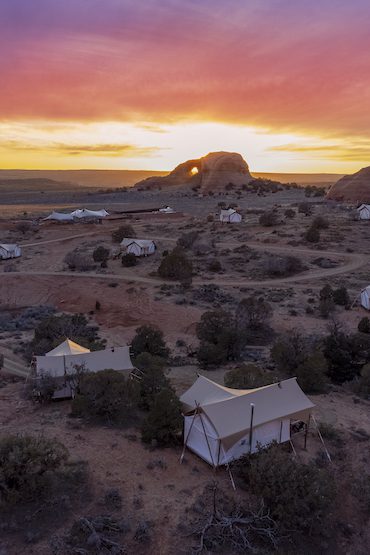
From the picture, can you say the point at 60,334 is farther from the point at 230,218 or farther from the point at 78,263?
the point at 230,218

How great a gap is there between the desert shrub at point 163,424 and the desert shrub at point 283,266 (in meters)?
25.2

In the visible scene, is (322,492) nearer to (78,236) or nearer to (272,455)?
(272,455)

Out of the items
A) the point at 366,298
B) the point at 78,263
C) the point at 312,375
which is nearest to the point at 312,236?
the point at 366,298

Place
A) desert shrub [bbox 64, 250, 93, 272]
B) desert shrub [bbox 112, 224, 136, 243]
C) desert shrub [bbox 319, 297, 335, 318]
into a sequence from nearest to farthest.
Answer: desert shrub [bbox 319, 297, 335, 318], desert shrub [bbox 64, 250, 93, 272], desert shrub [bbox 112, 224, 136, 243]

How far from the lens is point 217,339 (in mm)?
22406

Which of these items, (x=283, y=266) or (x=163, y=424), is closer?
(x=163, y=424)

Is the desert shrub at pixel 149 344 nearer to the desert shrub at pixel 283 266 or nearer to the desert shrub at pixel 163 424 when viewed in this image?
the desert shrub at pixel 163 424

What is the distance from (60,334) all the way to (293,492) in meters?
15.4

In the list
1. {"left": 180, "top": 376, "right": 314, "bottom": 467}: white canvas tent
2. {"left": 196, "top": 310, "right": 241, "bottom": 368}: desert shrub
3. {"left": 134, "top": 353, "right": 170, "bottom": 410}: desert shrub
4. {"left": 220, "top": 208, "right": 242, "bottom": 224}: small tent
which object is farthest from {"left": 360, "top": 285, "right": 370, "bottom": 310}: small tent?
{"left": 220, "top": 208, "right": 242, "bottom": 224}: small tent

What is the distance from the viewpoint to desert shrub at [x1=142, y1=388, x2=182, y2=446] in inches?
529

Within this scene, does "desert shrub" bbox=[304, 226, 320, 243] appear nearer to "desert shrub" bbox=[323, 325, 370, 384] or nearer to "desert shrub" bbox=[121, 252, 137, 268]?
"desert shrub" bbox=[121, 252, 137, 268]

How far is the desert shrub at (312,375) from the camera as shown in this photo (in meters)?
18.0

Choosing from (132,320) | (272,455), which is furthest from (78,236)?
(272,455)

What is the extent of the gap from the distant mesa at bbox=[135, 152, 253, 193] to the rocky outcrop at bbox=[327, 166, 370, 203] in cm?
2826
